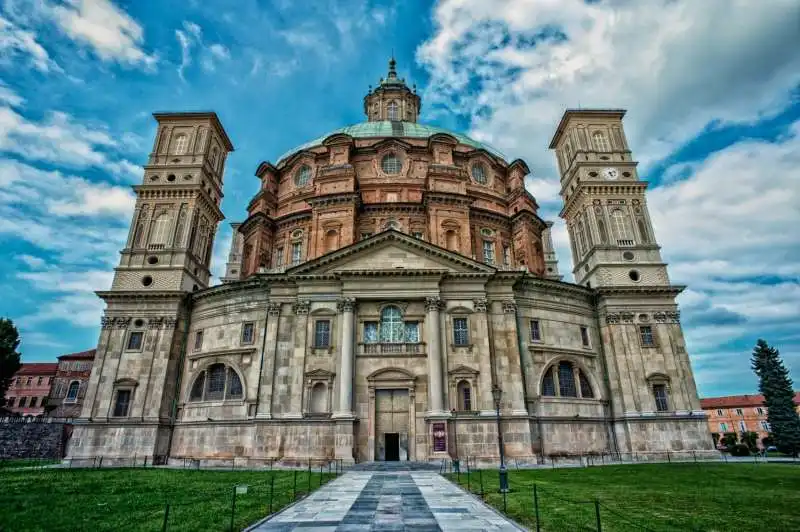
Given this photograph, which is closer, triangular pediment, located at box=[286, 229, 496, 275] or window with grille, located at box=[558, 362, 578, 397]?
triangular pediment, located at box=[286, 229, 496, 275]

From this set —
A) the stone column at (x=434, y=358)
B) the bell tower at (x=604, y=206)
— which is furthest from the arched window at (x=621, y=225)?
the stone column at (x=434, y=358)

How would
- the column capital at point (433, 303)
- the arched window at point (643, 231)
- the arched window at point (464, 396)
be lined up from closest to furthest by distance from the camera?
1. the arched window at point (464, 396)
2. the column capital at point (433, 303)
3. the arched window at point (643, 231)

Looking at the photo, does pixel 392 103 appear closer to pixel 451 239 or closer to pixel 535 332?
pixel 451 239

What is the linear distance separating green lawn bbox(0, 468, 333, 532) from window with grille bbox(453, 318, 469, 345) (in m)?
12.5

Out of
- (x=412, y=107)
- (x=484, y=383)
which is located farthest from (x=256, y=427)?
(x=412, y=107)

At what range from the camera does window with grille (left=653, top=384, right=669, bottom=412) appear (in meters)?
32.6

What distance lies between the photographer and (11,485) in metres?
17.7

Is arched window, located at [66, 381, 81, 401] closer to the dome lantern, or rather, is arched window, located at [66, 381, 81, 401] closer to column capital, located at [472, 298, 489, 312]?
the dome lantern

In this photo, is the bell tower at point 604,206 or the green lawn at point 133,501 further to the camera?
the bell tower at point 604,206

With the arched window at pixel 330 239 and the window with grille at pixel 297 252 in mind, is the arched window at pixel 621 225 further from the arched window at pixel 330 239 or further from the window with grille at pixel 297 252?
the window with grille at pixel 297 252

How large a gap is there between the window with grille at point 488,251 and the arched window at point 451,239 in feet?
11.0

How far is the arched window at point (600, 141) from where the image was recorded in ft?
136

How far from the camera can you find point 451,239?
36781mm

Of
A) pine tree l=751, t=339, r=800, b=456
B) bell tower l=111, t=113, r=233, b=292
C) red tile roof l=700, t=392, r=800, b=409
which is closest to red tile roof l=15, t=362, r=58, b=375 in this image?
bell tower l=111, t=113, r=233, b=292
